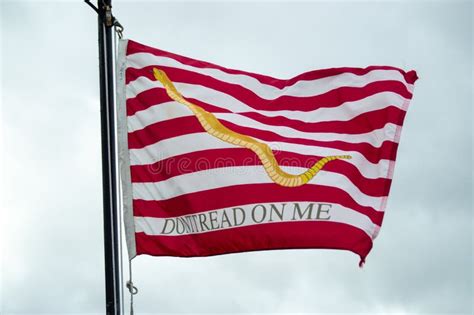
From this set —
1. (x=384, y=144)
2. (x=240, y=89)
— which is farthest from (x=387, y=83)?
(x=240, y=89)

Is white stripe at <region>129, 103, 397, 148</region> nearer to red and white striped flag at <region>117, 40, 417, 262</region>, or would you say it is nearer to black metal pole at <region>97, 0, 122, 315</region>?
red and white striped flag at <region>117, 40, 417, 262</region>

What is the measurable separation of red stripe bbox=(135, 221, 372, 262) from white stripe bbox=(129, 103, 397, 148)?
5.73ft

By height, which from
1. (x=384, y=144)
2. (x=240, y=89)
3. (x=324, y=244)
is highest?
(x=240, y=89)

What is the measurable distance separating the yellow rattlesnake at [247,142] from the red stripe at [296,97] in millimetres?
310

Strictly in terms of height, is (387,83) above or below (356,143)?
above

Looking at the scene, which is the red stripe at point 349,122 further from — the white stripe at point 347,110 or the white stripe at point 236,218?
the white stripe at point 236,218

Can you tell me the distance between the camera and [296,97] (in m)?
15.8

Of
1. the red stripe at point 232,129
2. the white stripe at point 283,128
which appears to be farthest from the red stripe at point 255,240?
the white stripe at point 283,128

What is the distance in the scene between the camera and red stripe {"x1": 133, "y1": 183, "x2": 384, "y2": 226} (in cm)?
1421

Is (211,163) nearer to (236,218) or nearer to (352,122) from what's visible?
(236,218)

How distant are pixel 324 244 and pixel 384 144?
7.30ft

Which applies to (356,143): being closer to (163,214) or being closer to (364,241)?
(364,241)

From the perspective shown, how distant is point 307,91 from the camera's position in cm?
1580

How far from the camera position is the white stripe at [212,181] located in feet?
47.1
